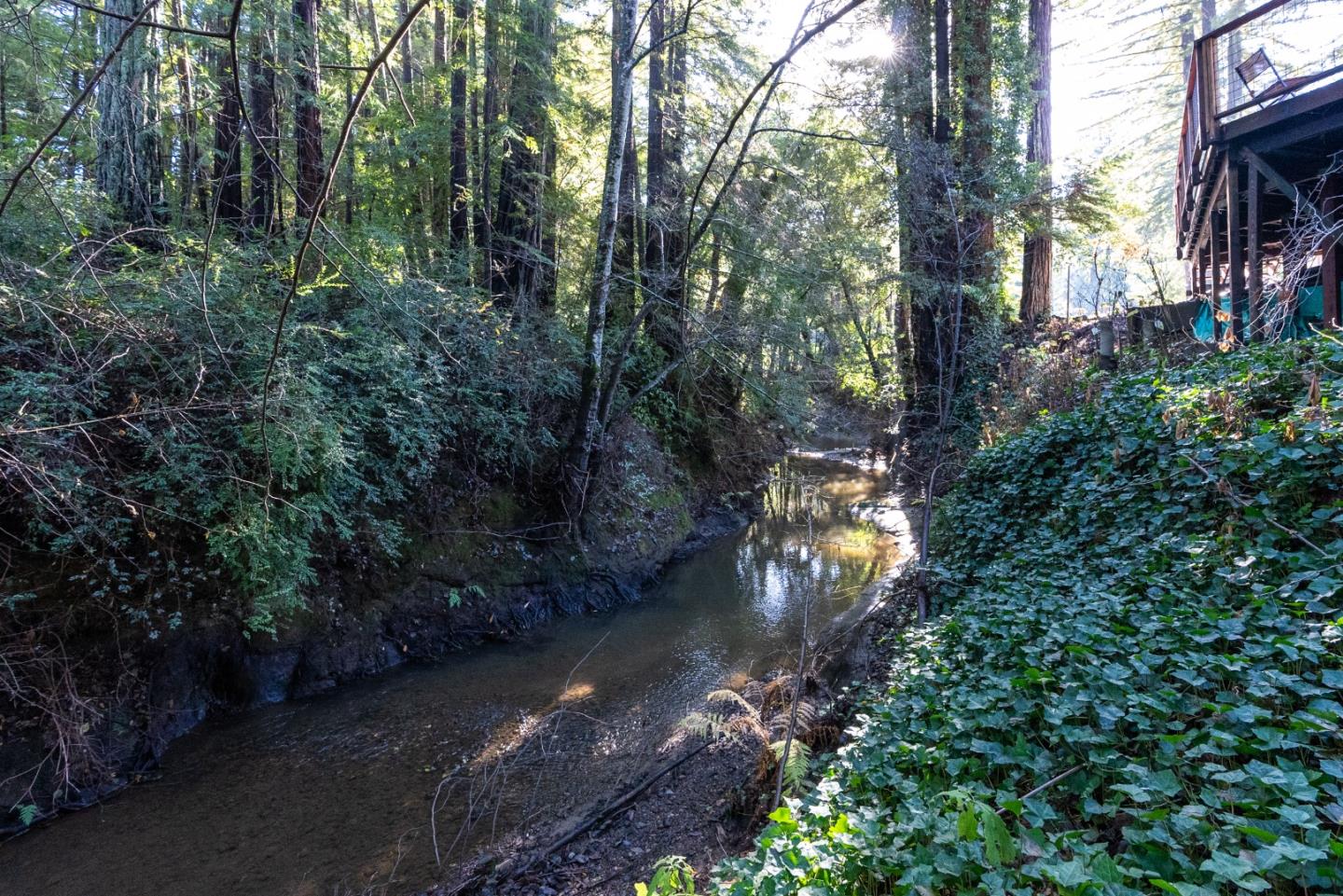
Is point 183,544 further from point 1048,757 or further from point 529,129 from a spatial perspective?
point 529,129

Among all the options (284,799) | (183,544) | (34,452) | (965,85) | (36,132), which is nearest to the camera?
(34,452)

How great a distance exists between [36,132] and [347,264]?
5.18 metres

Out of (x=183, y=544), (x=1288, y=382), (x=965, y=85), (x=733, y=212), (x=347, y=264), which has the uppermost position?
(x=965, y=85)

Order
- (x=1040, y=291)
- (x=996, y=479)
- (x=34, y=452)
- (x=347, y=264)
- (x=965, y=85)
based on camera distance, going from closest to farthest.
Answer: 1. (x=34, y=452)
2. (x=996, y=479)
3. (x=347, y=264)
4. (x=965, y=85)
5. (x=1040, y=291)

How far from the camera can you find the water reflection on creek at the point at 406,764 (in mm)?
4176

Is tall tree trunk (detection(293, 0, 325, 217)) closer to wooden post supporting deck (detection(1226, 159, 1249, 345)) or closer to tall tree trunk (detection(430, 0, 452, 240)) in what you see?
tall tree trunk (detection(430, 0, 452, 240))

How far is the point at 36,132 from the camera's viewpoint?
8562 mm

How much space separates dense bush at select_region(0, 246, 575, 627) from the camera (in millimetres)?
4926

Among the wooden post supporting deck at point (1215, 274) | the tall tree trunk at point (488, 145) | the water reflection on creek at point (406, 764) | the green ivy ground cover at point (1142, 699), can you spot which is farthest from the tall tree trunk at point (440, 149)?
the wooden post supporting deck at point (1215, 274)

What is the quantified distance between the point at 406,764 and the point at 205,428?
3.34 m

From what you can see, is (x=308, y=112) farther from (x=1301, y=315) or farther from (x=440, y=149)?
(x=1301, y=315)

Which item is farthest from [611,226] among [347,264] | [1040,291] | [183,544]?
[1040,291]

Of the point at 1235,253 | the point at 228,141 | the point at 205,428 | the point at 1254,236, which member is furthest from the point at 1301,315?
the point at 228,141

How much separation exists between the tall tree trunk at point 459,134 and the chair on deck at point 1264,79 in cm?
977
